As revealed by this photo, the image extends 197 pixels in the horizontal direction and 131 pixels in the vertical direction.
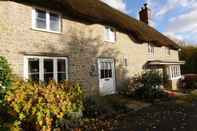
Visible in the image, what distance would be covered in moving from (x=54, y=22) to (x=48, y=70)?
8.52ft

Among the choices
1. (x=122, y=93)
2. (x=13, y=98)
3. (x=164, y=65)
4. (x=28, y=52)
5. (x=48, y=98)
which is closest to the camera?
(x=13, y=98)

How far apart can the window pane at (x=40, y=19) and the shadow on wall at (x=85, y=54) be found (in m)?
1.18

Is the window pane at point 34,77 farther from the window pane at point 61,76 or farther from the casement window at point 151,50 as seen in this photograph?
the casement window at point 151,50

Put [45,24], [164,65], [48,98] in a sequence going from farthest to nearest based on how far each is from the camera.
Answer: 1. [164,65]
2. [45,24]
3. [48,98]

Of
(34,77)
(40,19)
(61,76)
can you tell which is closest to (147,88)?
(61,76)

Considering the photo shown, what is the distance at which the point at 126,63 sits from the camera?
1825cm

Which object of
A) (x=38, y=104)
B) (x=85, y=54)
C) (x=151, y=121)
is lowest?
(x=151, y=121)

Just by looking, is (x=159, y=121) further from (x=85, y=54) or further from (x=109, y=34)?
(x=109, y=34)

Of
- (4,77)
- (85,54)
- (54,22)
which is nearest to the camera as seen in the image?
(4,77)

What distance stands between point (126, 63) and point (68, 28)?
6.55 metres

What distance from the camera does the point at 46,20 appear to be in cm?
1201

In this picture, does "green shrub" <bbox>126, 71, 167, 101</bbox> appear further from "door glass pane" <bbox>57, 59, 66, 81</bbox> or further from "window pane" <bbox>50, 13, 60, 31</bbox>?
"window pane" <bbox>50, 13, 60, 31</bbox>

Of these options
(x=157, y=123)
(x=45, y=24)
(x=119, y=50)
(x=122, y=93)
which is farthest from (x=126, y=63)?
(x=157, y=123)

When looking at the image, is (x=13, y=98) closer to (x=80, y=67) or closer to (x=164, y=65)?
(x=80, y=67)
